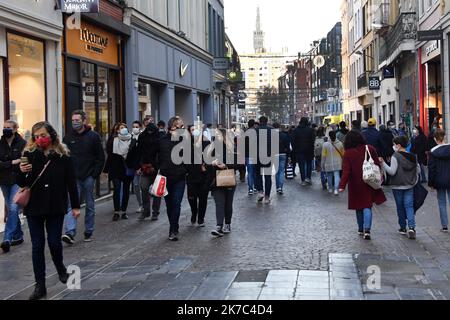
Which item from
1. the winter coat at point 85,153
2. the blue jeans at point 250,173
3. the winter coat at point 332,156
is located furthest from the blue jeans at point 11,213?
the winter coat at point 332,156

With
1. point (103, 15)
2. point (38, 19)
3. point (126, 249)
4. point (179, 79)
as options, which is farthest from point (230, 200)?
point (179, 79)

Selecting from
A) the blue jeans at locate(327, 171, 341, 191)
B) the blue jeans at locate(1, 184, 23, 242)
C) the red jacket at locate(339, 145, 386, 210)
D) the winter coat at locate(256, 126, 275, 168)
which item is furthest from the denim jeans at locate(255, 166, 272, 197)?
the blue jeans at locate(1, 184, 23, 242)

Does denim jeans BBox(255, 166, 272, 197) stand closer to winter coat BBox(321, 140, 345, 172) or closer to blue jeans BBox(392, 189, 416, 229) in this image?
winter coat BBox(321, 140, 345, 172)

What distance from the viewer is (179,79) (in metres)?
27.2

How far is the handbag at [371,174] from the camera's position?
393 inches

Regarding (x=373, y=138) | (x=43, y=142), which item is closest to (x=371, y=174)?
(x=43, y=142)

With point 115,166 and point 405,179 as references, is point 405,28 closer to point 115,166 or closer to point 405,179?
point 115,166

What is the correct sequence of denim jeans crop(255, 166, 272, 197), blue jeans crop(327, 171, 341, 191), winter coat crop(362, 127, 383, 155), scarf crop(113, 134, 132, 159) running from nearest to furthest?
scarf crop(113, 134, 132, 159)
denim jeans crop(255, 166, 272, 197)
blue jeans crop(327, 171, 341, 191)
winter coat crop(362, 127, 383, 155)

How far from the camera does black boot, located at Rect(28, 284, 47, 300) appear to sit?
693 centimetres

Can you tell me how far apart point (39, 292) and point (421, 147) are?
1359 centimetres

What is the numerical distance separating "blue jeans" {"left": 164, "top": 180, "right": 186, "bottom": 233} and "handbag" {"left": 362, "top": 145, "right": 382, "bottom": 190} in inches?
111

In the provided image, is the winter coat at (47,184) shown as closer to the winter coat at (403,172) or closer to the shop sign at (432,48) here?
the winter coat at (403,172)

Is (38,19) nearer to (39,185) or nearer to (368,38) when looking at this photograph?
(39,185)

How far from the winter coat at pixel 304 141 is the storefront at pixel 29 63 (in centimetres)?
737
